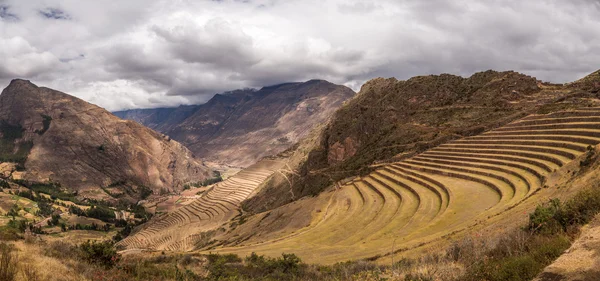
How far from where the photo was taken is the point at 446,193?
93.0 ft

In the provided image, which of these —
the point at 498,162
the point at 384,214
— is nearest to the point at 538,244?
the point at 384,214

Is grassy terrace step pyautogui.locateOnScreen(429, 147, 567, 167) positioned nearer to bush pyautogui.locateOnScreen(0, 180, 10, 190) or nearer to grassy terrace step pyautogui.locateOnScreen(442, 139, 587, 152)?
grassy terrace step pyautogui.locateOnScreen(442, 139, 587, 152)

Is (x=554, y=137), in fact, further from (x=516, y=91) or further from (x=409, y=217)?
(x=516, y=91)

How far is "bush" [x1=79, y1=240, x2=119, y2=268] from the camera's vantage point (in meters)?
12.6

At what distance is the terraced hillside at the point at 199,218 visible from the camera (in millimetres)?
76562

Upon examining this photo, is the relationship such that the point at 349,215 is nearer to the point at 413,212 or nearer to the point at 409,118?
the point at 413,212

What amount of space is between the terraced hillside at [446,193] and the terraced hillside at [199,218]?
4441 cm

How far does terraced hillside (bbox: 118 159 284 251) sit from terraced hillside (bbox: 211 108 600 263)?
4441cm

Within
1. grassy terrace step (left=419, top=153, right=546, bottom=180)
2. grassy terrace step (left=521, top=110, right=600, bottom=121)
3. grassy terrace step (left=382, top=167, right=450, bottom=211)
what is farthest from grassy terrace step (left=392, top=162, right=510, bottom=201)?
grassy terrace step (left=521, top=110, right=600, bottom=121)

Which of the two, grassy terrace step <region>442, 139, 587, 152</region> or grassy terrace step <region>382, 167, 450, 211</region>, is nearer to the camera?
grassy terrace step <region>442, 139, 587, 152</region>

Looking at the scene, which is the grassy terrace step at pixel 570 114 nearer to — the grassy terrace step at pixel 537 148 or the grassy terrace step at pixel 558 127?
the grassy terrace step at pixel 558 127

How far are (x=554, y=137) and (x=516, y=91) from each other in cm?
3251

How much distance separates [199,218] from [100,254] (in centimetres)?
8266

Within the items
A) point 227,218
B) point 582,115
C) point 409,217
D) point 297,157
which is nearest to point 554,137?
point 582,115
